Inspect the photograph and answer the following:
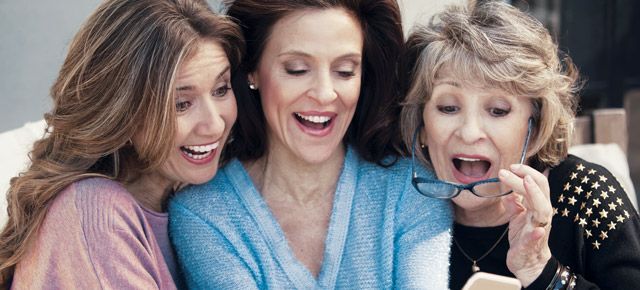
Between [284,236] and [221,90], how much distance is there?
41cm

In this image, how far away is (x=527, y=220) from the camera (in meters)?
2.10

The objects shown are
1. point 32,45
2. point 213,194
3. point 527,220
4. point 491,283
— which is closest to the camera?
point 491,283

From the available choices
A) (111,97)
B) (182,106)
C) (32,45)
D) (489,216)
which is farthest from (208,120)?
(32,45)

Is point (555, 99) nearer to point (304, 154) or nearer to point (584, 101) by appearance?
point (304, 154)

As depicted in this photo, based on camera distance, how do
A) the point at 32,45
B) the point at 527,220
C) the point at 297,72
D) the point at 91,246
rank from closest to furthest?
the point at 91,246 < the point at 527,220 < the point at 297,72 < the point at 32,45

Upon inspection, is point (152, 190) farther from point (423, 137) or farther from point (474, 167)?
point (474, 167)

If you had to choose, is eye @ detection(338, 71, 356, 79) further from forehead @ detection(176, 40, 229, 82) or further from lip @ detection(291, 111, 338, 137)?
forehead @ detection(176, 40, 229, 82)

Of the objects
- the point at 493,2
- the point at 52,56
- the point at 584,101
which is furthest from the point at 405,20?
the point at 584,101

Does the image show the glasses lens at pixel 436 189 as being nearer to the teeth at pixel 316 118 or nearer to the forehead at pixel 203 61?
the teeth at pixel 316 118

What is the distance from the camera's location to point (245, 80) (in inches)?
91.7

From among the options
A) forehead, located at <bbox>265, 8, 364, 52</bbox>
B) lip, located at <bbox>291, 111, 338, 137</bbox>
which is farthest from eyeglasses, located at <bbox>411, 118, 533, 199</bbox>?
forehead, located at <bbox>265, 8, 364, 52</bbox>

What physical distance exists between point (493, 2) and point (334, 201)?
66 cm

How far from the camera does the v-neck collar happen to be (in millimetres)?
2236

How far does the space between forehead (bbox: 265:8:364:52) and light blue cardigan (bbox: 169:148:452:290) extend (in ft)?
1.24
